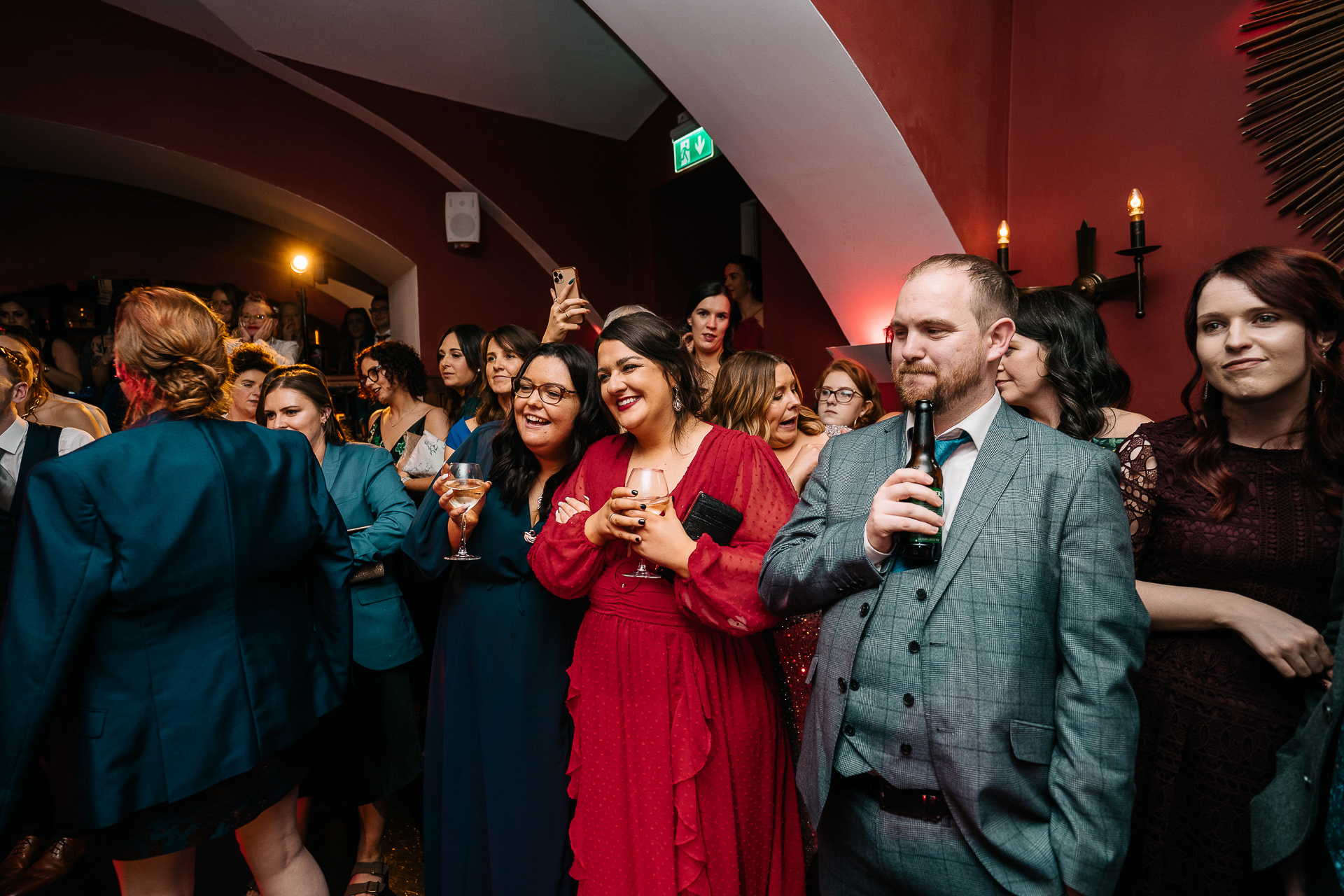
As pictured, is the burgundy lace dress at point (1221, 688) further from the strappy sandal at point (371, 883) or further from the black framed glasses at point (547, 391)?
the strappy sandal at point (371, 883)

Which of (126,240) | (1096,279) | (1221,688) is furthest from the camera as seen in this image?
(126,240)

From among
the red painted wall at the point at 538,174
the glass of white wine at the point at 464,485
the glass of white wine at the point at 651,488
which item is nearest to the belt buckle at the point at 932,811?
the glass of white wine at the point at 651,488

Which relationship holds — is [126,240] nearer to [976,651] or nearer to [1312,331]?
[976,651]

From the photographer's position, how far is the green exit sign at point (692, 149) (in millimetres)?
5415

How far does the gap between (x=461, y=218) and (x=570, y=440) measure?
5.07 metres

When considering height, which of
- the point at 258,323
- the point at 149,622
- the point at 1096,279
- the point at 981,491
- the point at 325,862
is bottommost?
the point at 325,862

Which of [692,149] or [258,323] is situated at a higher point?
[692,149]

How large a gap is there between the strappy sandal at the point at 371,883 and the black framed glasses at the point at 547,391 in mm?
1707

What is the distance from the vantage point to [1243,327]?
1.38 metres

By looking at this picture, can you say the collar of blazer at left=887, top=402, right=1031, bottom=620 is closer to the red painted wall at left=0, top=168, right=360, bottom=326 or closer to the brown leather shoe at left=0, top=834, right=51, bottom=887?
the brown leather shoe at left=0, top=834, right=51, bottom=887

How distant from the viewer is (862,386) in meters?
3.13

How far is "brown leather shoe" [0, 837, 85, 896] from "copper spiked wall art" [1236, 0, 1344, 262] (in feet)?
15.4

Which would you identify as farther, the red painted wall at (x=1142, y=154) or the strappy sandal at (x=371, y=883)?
the red painted wall at (x=1142, y=154)

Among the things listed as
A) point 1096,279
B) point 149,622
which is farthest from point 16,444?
point 1096,279
